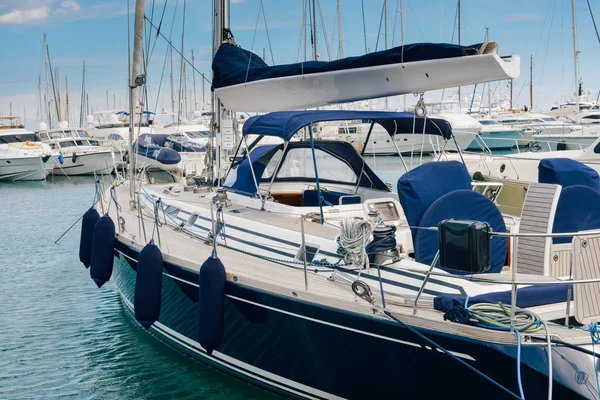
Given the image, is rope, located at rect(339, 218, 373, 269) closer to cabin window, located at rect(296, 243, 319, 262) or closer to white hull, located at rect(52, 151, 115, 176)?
cabin window, located at rect(296, 243, 319, 262)

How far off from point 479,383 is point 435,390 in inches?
13.6

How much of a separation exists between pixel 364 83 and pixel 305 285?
2923mm

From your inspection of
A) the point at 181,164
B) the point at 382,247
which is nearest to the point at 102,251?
the point at 382,247

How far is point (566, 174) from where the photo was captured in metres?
7.91

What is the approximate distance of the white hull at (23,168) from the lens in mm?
34094

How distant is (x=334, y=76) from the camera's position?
7.71 m

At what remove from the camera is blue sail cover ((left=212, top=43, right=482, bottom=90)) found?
6.78 metres

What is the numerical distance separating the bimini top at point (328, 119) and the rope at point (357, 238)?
151 cm

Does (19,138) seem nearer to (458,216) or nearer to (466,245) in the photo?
(458,216)

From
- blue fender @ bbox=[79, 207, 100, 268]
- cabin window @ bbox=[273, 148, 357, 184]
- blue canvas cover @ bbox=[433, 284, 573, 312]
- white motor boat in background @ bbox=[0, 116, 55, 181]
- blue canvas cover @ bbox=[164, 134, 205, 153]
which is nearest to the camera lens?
blue canvas cover @ bbox=[433, 284, 573, 312]

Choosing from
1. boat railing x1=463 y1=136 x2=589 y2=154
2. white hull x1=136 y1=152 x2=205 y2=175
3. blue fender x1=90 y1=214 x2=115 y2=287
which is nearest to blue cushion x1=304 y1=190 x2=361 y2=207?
blue fender x1=90 y1=214 x2=115 y2=287

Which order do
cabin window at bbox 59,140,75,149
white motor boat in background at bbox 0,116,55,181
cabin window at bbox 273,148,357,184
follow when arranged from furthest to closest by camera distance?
cabin window at bbox 59,140,75,149
white motor boat in background at bbox 0,116,55,181
cabin window at bbox 273,148,357,184

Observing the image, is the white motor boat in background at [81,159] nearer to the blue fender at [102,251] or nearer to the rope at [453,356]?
the blue fender at [102,251]

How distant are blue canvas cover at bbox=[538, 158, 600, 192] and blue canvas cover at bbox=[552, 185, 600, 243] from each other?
1936 mm
